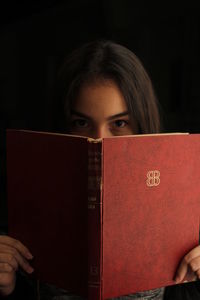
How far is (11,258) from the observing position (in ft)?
2.35

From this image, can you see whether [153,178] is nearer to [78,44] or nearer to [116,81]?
[116,81]

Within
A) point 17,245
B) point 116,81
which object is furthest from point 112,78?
point 17,245

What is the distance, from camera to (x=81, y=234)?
0.62 meters

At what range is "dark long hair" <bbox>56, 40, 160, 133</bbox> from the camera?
36.3 inches

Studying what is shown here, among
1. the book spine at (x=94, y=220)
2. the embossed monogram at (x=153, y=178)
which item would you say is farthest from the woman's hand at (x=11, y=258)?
the embossed monogram at (x=153, y=178)

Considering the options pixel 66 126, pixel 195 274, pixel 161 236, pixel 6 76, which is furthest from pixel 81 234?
pixel 6 76

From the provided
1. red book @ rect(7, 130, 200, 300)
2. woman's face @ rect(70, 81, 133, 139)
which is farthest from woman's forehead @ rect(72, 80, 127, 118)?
red book @ rect(7, 130, 200, 300)

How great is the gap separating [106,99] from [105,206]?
Answer: 1.17 ft

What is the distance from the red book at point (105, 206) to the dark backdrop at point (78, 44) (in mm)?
596

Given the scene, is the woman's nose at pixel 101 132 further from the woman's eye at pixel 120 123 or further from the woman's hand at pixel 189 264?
the woman's hand at pixel 189 264

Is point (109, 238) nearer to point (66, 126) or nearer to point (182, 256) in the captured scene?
point (182, 256)

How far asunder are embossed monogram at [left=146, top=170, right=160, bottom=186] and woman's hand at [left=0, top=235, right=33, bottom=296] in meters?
0.31

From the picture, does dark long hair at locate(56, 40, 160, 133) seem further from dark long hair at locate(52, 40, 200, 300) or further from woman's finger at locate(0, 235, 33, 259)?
woman's finger at locate(0, 235, 33, 259)

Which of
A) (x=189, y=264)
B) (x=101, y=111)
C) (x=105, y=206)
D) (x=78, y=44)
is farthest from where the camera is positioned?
(x=78, y=44)
